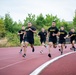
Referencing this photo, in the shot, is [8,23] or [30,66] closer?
[30,66]

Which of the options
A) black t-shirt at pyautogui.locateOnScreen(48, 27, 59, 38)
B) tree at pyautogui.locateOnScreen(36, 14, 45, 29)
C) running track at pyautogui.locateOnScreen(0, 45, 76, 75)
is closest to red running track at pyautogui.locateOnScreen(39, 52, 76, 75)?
running track at pyautogui.locateOnScreen(0, 45, 76, 75)

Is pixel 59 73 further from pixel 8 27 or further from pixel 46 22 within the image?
pixel 46 22

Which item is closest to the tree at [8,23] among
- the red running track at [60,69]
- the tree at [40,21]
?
Answer: the tree at [40,21]

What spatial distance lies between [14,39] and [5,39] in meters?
1.00

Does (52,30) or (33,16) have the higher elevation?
(33,16)

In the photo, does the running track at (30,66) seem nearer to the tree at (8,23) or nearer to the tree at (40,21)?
the tree at (8,23)

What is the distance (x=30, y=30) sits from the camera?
601 inches

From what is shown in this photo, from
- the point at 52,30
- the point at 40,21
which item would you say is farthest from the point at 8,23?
the point at 52,30

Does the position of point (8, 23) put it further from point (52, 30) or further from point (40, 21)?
point (52, 30)

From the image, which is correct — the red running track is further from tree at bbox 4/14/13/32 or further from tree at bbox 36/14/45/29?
tree at bbox 36/14/45/29

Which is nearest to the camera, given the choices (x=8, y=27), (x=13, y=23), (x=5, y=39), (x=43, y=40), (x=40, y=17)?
(x=43, y=40)

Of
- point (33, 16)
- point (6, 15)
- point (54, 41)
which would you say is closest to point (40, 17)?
point (33, 16)

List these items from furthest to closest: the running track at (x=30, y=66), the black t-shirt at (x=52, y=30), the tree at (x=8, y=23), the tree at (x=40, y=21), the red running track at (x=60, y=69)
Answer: the tree at (x=40, y=21) → the tree at (x=8, y=23) → the black t-shirt at (x=52, y=30) → the running track at (x=30, y=66) → the red running track at (x=60, y=69)

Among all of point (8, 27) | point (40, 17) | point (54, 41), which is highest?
point (40, 17)
